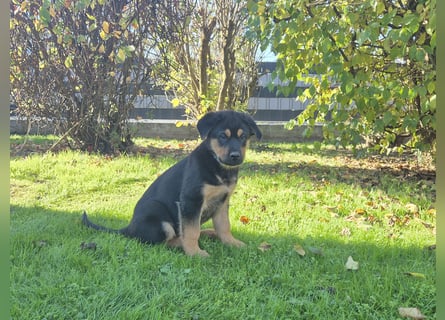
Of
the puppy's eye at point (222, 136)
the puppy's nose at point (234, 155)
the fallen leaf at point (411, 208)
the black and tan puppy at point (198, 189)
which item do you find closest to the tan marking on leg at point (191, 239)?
the black and tan puppy at point (198, 189)

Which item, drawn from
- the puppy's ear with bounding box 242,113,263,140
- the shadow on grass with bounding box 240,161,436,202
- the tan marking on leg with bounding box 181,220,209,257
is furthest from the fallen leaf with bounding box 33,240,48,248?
the shadow on grass with bounding box 240,161,436,202

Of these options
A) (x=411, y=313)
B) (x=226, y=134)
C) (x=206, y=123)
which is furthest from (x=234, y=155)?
(x=411, y=313)

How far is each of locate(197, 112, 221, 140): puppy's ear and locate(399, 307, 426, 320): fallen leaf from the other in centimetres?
181

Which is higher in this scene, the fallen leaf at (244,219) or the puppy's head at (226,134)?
the puppy's head at (226,134)

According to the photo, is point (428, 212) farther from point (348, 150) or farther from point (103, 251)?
point (348, 150)

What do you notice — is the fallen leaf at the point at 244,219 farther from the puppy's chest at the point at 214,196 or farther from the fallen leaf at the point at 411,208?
the fallen leaf at the point at 411,208

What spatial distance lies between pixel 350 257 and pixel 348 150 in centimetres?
757

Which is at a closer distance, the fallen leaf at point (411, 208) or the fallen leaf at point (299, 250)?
the fallen leaf at point (299, 250)

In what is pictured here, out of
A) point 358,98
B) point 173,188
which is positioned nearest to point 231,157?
point 173,188

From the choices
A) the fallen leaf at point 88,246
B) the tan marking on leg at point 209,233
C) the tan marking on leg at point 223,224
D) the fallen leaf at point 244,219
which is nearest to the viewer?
the fallen leaf at point 88,246

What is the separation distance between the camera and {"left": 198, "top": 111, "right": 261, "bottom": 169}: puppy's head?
10.4 feet

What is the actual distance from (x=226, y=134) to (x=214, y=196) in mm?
498

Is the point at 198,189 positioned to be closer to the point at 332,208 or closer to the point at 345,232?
the point at 345,232

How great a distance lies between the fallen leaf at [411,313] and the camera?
7.08 feet
